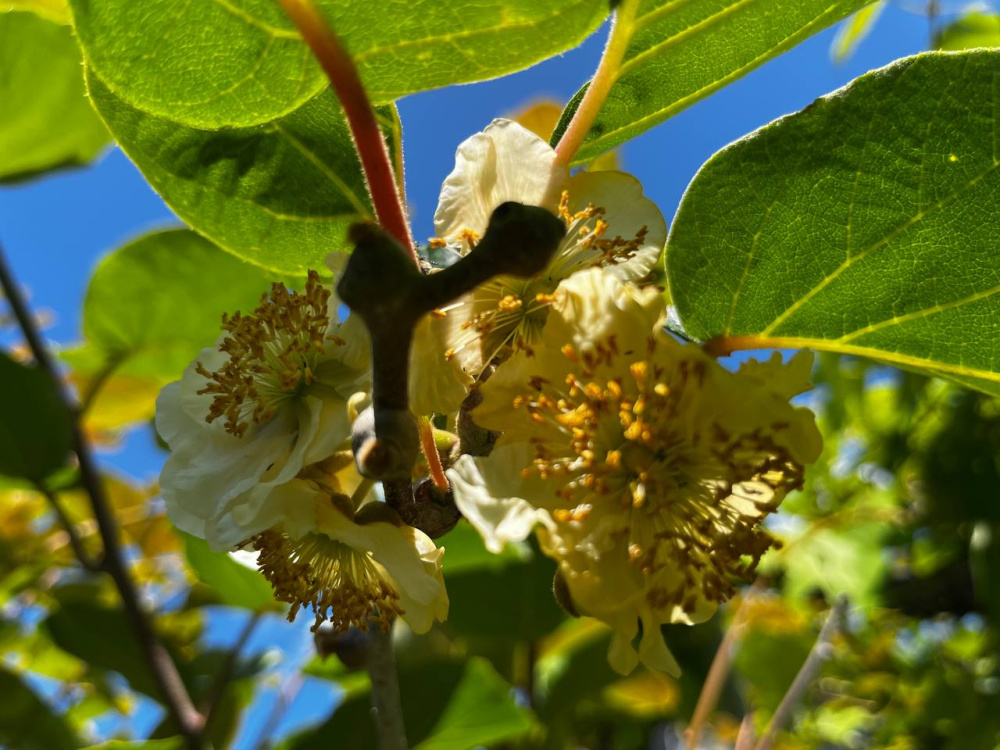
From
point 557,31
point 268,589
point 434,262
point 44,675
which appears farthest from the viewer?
point 44,675

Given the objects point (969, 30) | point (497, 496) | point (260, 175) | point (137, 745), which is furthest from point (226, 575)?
point (969, 30)

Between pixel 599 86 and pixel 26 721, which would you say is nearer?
pixel 599 86

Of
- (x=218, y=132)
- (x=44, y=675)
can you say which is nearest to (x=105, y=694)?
(x=44, y=675)

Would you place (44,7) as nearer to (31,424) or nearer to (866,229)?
(31,424)

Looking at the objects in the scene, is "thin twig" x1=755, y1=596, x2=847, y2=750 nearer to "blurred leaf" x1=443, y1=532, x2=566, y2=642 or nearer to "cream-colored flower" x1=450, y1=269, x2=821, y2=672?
Answer: "blurred leaf" x1=443, y1=532, x2=566, y2=642

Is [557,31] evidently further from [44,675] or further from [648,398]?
[44,675]

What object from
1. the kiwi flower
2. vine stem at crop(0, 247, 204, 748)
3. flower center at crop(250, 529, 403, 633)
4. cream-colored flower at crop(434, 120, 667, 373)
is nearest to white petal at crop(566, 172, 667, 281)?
cream-colored flower at crop(434, 120, 667, 373)

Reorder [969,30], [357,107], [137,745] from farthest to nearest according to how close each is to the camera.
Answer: [969,30], [137,745], [357,107]

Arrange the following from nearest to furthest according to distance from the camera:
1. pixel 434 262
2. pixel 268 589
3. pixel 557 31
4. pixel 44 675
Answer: pixel 557 31
pixel 434 262
pixel 268 589
pixel 44 675
